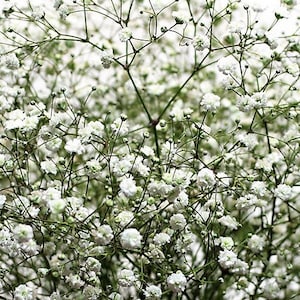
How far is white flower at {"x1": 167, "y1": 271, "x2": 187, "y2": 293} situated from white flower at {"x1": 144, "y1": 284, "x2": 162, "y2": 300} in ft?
0.04

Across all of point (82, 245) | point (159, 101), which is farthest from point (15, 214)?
point (159, 101)

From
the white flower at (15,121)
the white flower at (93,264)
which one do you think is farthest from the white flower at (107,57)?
the white flower at (93,264)

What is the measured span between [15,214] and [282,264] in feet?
1.39

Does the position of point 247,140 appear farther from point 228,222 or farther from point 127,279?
point 127,279

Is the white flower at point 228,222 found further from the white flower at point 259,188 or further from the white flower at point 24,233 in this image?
the white flower at point 24,233

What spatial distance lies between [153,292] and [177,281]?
0.03 meters

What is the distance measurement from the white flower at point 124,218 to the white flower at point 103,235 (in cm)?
2

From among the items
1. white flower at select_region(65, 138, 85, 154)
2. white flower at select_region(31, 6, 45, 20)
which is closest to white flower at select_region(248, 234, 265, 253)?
white flower at select_region(65, 138, 85, 154)

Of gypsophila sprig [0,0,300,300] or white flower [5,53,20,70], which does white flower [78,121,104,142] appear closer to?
gypsophila sprig [0,0,300,300]

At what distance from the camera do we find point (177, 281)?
2.11 ft

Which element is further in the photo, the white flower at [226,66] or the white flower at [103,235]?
the white flower at [226,66]

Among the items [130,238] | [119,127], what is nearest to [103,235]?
[130,238]

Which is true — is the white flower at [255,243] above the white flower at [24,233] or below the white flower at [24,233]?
above

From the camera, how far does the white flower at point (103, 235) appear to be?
61 centimetres
